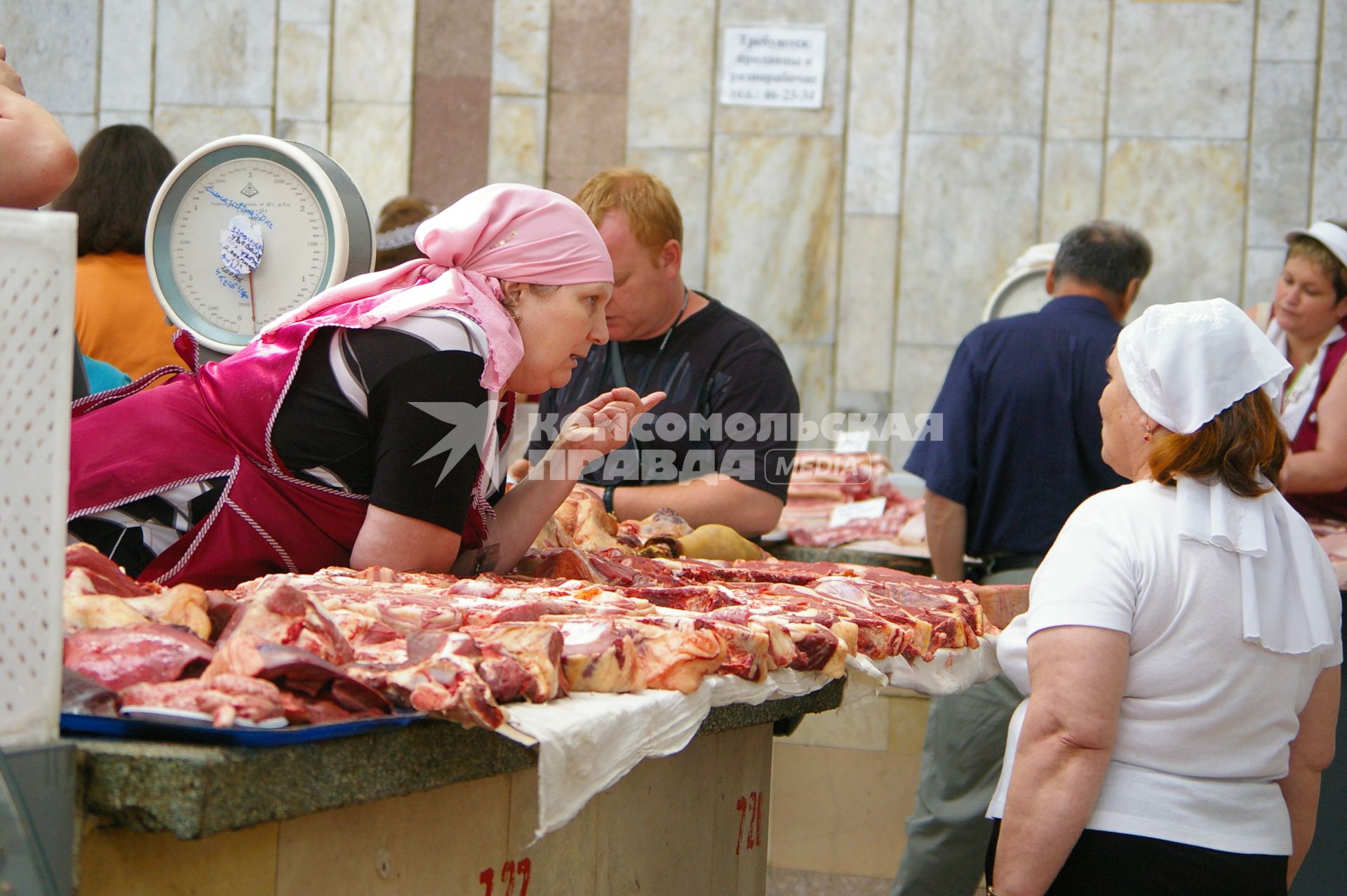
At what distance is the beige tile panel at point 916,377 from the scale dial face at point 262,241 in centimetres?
424

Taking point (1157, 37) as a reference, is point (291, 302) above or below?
below

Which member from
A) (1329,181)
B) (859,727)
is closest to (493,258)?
(859,727)

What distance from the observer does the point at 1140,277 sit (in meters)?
4.38

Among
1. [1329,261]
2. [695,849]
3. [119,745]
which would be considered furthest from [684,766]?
[1329,261]

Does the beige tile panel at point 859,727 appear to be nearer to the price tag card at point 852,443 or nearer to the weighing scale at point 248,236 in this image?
Answer: the price tag card at point 852,443

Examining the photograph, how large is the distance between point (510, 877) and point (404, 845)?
0.92ft

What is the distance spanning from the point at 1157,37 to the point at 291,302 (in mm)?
5053

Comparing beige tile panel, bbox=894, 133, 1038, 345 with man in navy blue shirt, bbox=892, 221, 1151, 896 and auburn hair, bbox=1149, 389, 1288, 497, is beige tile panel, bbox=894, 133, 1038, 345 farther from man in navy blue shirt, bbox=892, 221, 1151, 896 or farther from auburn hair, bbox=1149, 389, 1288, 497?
auburn hair, bbox=1149, 389, 1288, 497

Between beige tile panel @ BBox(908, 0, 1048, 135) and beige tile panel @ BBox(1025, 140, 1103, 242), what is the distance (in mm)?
168

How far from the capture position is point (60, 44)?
7.10m

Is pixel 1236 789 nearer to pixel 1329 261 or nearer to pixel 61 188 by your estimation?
pixel 61 188

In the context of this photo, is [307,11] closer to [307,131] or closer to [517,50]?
[307,131]

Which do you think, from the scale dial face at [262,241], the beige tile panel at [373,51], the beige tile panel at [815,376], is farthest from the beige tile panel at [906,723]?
the beige tile panel at [373,51]

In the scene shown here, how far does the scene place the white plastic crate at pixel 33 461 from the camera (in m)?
1.25
